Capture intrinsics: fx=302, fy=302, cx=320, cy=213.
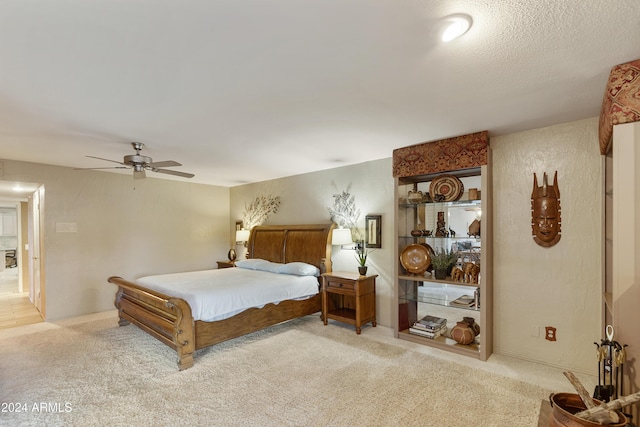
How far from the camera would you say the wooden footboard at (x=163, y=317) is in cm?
304

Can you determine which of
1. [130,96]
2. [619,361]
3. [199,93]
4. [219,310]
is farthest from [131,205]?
[619,361]

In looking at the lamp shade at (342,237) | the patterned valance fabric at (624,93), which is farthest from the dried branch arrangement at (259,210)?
the patterned valance fabric at (624,93)

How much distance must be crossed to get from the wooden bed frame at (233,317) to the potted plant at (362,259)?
0.49 meters

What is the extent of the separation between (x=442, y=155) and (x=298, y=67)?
87.9 inches

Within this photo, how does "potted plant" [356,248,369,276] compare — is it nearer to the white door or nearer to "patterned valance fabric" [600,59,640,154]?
"patterned valance fabric" [600,59,640,154]

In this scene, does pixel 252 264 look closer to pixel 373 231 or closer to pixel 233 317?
pixel 233 317

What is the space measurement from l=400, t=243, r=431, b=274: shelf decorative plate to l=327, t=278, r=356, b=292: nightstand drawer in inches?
28.6

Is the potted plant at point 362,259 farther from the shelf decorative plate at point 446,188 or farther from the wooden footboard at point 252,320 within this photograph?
the shelf decorative plate at point 446,188

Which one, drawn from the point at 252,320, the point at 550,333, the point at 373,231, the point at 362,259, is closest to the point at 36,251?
the point at 252,320

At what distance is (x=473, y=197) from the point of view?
3379mm

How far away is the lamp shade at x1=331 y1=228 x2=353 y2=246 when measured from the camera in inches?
177

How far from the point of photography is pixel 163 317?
3371 millimetres

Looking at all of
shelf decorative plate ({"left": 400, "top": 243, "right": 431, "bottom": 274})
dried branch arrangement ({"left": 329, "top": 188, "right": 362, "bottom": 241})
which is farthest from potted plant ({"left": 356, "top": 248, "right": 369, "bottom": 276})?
shelf decorative plate ({"left": 400, "top": 243, "right": 431, "bottom": 274})

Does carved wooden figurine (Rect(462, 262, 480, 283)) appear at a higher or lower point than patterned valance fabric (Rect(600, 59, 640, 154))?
lower
